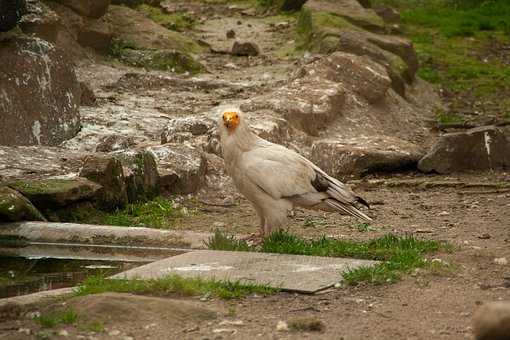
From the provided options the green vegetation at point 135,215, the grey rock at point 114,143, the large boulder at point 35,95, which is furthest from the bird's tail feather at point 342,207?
the large boulder at point 35,95

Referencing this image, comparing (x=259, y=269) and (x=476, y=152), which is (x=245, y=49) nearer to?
(x=476, y=152)

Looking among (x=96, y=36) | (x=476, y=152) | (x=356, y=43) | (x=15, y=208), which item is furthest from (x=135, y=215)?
(x=356, y=43)

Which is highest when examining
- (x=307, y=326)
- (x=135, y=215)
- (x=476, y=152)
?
(x=307, y=326)

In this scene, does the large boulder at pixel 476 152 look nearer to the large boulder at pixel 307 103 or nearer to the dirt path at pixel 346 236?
the dirt path at pixel 346 236

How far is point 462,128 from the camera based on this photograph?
1488 centimetres

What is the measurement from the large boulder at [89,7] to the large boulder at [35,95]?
3.75m

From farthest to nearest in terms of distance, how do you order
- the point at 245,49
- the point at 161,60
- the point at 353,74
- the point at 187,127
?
the point at 245,49 < the point at 161,60 < the point at 353,74 < the point at 187,127

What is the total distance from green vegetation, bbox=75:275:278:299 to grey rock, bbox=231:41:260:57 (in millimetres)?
12423

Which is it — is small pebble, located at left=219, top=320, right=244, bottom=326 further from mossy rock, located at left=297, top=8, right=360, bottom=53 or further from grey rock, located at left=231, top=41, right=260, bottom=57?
grey rock, located at left=231, top=41, right=260, bottom=57

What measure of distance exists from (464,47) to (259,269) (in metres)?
15.4

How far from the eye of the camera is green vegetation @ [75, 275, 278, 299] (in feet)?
20.7

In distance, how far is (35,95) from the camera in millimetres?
12250

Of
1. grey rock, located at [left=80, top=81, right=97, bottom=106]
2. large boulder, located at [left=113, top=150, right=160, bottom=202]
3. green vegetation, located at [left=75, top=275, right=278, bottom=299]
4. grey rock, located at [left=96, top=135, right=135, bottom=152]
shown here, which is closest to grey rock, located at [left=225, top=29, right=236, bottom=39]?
grey rock, located at [left=80, top=81, right=97, bottom=106]

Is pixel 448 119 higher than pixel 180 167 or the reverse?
the reverse
